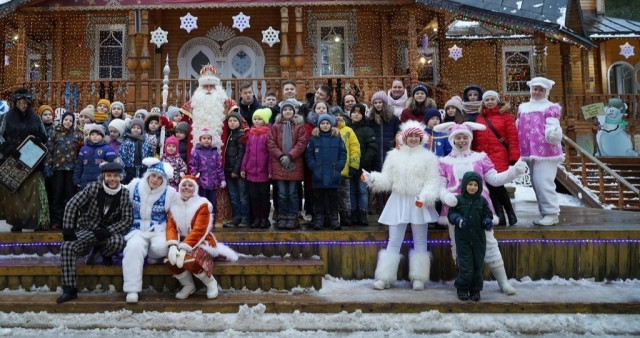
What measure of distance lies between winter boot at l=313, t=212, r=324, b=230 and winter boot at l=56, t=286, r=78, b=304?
8.53ft

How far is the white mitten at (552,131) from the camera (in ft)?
18.4

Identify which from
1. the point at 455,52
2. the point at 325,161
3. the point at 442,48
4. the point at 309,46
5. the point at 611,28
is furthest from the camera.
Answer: the point at 611,28

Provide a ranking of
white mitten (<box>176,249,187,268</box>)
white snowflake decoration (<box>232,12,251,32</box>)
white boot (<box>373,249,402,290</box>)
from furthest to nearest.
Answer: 1. white snowflake decoration (<box>232,12,251,32</box>)
2. white boot (<box>373,249,402,290</box>)
3. white mitten (<box>176,249,187,268</box>)

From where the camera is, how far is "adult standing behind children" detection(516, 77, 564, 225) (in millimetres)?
5789

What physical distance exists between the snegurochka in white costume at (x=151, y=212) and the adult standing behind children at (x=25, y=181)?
1.83 metres

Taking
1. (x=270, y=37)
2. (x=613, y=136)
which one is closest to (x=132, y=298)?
(x=270, y=37)

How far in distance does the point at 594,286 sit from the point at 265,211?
377cm

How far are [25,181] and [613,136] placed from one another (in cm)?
1542

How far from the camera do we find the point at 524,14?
1270cm

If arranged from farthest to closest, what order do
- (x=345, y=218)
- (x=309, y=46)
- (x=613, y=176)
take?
(x=309, y=46) < (x=613, y=176) < (x=345, y=218)

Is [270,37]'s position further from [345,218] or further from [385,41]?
[345,218]

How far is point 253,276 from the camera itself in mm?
4914

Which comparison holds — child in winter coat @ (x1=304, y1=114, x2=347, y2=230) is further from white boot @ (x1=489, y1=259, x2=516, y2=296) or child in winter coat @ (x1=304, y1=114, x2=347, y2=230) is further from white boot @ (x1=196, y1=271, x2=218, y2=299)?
white boot @ (x1=489, y1=259, x2=516, y2=296)

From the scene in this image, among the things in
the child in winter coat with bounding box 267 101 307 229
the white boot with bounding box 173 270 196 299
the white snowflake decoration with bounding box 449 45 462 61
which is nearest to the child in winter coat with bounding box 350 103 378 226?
the child in winter coat with bounding box 267 101 307 229
